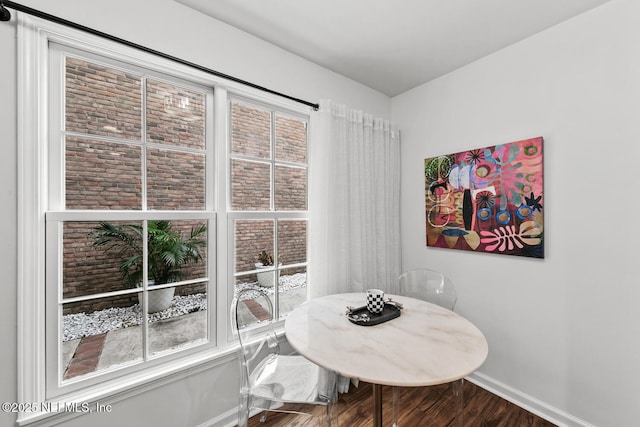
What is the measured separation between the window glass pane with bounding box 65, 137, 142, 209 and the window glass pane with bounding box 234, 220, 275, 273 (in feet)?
2.17

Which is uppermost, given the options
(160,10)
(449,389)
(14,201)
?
(160,10)

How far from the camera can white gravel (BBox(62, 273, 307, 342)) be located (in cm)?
142

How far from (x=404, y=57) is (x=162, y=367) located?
285cm

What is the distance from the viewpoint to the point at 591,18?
1.71 meters

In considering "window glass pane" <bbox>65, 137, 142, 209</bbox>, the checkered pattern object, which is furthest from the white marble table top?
"window glass pane" <bbox>65, 137, 142, 209</bbox>

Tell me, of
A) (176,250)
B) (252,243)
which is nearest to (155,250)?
(176,250)

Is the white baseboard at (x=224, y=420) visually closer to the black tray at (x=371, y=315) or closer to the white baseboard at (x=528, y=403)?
the black tray at (x=371, y=315)

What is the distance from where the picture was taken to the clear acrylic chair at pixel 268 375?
1386 millimetres

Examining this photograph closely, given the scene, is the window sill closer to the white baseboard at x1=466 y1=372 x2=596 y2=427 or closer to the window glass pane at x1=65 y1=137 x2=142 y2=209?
the window glass pane at x1=65 y1=137 x2=142 y2=209

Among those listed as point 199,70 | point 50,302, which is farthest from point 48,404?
point 199,70

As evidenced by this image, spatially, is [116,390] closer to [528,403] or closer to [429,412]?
[429,412]

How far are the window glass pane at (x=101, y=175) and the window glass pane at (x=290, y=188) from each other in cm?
96

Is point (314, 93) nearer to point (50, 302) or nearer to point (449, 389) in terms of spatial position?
point (50, 302)

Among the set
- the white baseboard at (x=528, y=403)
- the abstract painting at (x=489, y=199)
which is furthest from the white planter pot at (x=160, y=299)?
the white baseboard at (x=528, y=403)
